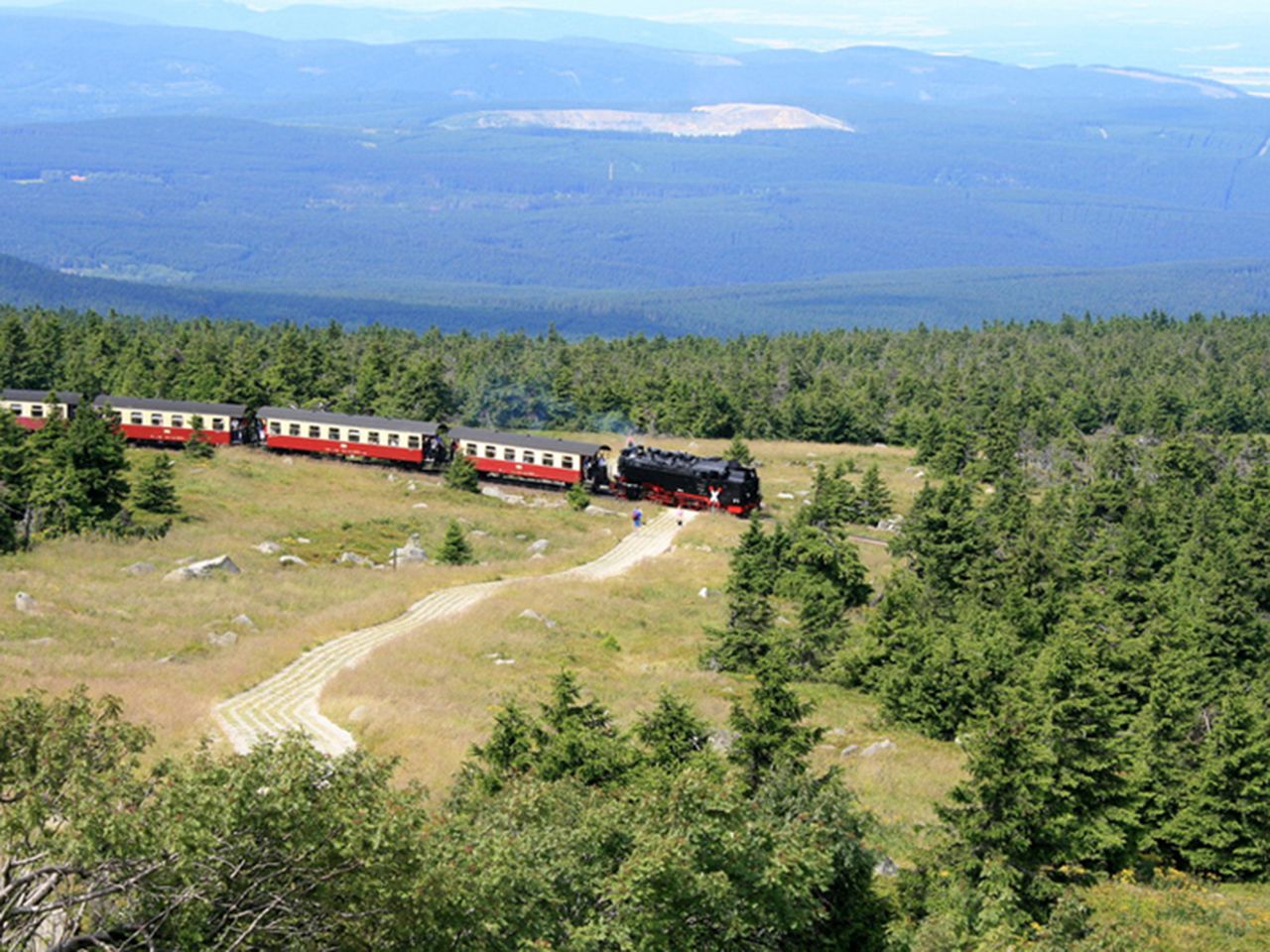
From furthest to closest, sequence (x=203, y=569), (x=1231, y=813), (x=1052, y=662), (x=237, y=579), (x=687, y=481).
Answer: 1. (x=687, y=481)
2. (x=203, y=569)
3. (x=237, y=579)
4. (x=1231, y=813)
5. (x=1052, y=662)

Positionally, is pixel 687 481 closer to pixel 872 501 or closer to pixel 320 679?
pixel 872 501

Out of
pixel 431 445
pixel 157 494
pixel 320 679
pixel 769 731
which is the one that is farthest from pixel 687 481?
pixel 769 731

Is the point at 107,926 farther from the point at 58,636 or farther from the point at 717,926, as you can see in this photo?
the point at 58,636

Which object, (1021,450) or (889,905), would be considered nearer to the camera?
(889,905)

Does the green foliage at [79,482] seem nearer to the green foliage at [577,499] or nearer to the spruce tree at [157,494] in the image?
the spruce tree at [157,494]

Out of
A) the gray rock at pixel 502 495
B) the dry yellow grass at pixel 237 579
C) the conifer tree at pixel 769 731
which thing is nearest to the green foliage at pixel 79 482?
the dry yellow grass at pixel 237 579

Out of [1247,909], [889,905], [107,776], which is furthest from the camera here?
[1247,909]

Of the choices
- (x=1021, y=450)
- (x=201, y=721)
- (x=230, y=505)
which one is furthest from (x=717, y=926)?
(x=1021, y=450)
